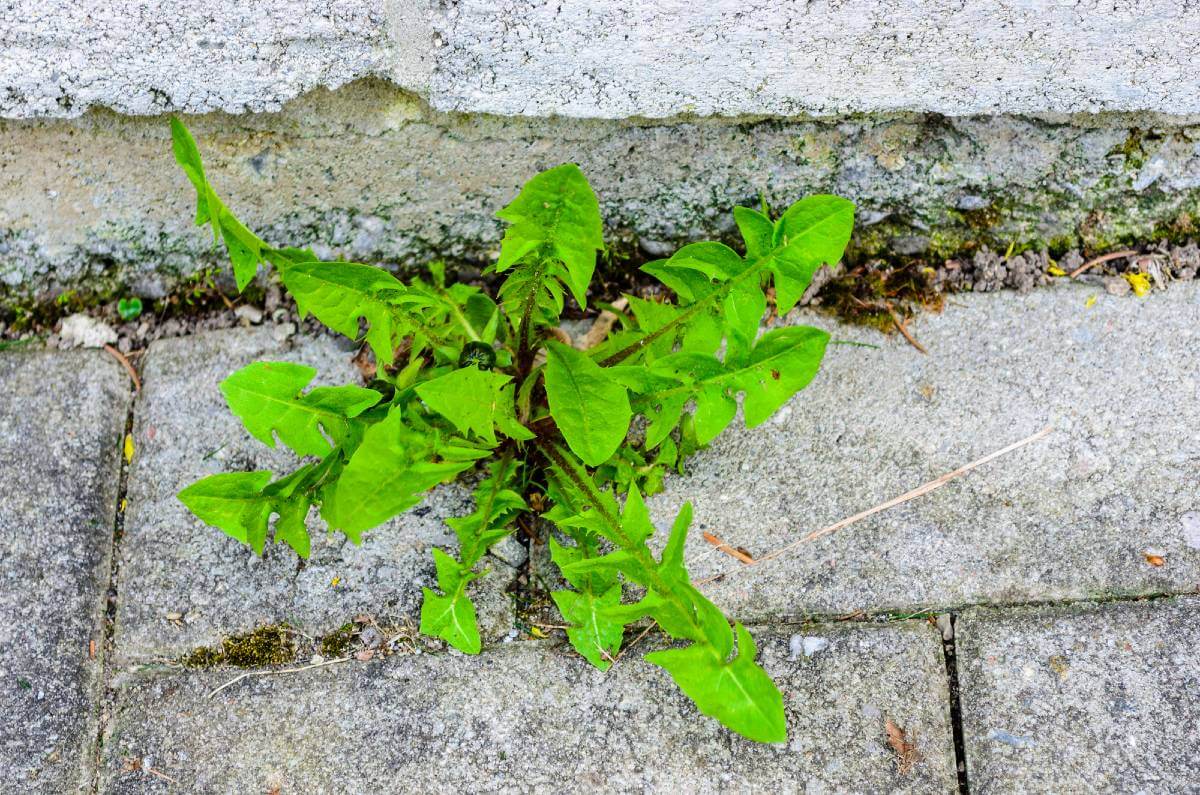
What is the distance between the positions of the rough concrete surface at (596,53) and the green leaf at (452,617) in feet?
3.03

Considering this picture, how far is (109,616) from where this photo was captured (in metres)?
2.01

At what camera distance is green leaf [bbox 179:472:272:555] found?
1.68 metres

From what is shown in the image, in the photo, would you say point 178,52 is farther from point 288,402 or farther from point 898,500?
point 898,500

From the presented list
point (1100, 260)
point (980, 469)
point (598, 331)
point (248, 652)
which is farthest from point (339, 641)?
point (1100, 260)

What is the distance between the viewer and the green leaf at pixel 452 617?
187cm

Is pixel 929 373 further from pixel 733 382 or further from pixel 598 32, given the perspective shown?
pixel 598 32

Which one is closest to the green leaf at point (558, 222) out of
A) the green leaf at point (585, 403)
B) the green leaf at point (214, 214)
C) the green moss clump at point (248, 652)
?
the green leaf at point (585, 403)

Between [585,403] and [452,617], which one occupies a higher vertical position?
[585,403]

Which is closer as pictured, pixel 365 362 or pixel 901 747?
pixel 901 747

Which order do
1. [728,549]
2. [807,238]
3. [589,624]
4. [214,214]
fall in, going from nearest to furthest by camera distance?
[214,214] → [807,238] → [589,624] → [728,549]

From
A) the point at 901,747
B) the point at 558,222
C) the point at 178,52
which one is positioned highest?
the point at 178,52

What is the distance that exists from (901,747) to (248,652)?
1.34 m

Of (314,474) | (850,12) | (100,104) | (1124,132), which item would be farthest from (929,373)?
(100,104)

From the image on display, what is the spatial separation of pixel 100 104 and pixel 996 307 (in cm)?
193
